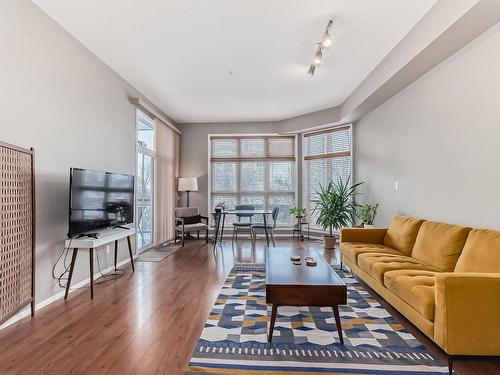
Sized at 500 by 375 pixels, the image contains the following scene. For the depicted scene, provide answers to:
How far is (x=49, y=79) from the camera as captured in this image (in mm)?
3279

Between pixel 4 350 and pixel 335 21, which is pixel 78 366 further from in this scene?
pixel 335 21

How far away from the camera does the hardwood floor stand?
6.92ft

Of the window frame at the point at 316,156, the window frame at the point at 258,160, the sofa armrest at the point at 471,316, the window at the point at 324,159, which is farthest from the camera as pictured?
the window frame at the point at 258,160

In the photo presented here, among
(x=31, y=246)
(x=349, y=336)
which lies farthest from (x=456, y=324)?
(x=31, y=246)

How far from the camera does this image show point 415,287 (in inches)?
94.9

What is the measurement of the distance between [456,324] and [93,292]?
138 inches

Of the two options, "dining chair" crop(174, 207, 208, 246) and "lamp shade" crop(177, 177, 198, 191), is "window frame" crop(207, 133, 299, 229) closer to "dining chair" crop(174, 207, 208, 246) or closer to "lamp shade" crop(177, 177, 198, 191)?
"lamp shade" crop(177, 177, 198, 191)

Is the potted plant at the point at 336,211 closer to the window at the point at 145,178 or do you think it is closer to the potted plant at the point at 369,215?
the potted plant at the point at 369,215

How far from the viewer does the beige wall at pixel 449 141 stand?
2.89 metres

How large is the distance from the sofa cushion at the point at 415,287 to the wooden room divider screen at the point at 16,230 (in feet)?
10.4

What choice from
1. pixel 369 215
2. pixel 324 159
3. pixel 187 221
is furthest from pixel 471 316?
pixel 187 221

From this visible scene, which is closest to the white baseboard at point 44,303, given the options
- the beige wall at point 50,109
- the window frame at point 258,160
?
the beige wall at point 50,109

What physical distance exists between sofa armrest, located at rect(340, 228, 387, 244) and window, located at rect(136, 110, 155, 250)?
3.59 m

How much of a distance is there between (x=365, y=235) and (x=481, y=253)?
193 centimetres
